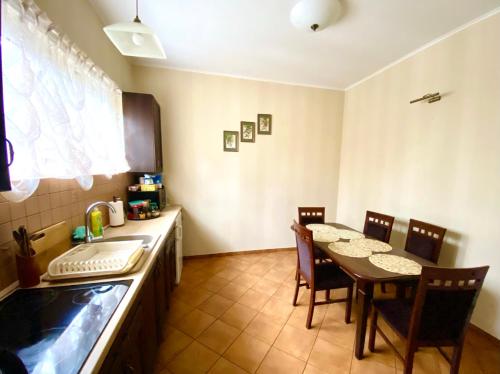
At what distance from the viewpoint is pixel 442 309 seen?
Answer: 1137mm

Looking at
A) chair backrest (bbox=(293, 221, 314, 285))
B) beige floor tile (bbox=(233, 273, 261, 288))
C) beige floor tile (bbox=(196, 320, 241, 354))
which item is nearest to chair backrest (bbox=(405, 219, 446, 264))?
chair backrest (bbox=(293, 221, 314, 285))

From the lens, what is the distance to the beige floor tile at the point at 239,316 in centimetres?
180

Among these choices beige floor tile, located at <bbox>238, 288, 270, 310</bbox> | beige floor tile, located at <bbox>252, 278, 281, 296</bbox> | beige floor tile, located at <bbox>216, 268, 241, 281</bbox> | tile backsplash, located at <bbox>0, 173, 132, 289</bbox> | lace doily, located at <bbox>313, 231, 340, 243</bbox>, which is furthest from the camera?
beige floor tile, located at <bbox>216, 268, 241, 281</bbox>

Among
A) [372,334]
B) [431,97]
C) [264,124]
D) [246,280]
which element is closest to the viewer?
[372,334]

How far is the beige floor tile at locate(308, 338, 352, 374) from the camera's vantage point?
1419 millimetres

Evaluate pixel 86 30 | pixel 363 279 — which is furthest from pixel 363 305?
pixel 86 30

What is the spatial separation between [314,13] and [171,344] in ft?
9.35

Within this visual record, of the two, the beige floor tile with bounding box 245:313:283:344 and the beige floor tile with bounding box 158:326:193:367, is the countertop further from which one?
the beige floor tile with bounding box 245:313:283:344

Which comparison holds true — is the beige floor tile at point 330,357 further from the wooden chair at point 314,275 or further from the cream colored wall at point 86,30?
the cream colored wall at point 86,30

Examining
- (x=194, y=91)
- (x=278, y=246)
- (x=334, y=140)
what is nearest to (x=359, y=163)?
(x=334, y=140)

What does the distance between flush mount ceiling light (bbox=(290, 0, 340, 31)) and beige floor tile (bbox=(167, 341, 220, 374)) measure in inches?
108

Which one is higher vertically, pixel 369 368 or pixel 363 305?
pixel 363 305

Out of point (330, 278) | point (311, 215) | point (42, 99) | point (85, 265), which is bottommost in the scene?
point (330, 278)

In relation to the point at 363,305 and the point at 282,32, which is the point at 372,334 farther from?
the point at 282,32
